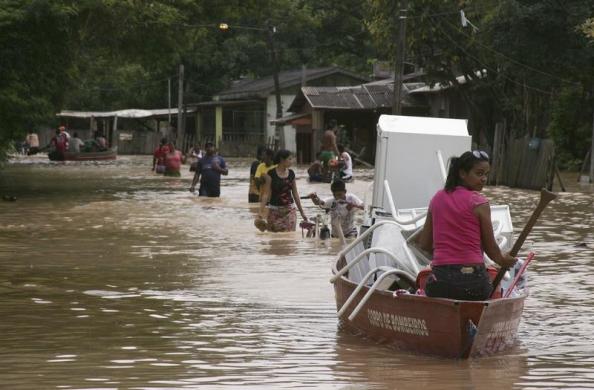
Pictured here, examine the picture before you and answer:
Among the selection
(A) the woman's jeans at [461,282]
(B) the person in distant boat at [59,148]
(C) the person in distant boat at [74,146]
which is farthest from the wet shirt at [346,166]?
(C) the person in distant boat at [74,146]

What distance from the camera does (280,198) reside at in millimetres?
18844

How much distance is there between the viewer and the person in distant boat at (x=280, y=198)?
18594 mm

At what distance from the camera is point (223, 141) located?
236 ft

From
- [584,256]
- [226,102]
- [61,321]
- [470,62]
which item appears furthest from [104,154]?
[61,321]

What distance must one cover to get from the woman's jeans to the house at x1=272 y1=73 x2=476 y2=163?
148ft

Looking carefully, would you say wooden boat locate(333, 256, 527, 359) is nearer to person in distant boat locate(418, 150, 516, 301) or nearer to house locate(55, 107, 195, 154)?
person in distant boat locate(418, 150, 516, 301)

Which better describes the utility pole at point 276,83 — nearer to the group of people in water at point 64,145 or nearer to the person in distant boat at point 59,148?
the group of people in water at point 64,145

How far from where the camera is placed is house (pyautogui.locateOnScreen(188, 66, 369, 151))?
68.2 meters

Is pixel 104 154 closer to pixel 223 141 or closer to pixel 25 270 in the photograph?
pixel 223 141

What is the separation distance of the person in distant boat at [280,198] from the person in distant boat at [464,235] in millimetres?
9135

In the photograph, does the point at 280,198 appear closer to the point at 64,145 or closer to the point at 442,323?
the point at 442,323

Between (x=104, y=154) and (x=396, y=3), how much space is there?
68.9 feet

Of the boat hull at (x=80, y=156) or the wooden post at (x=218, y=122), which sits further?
the wooden post at (x=218, y=122)

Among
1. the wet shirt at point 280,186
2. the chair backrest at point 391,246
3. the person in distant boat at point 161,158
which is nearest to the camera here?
the chair backrest at point 391,246
